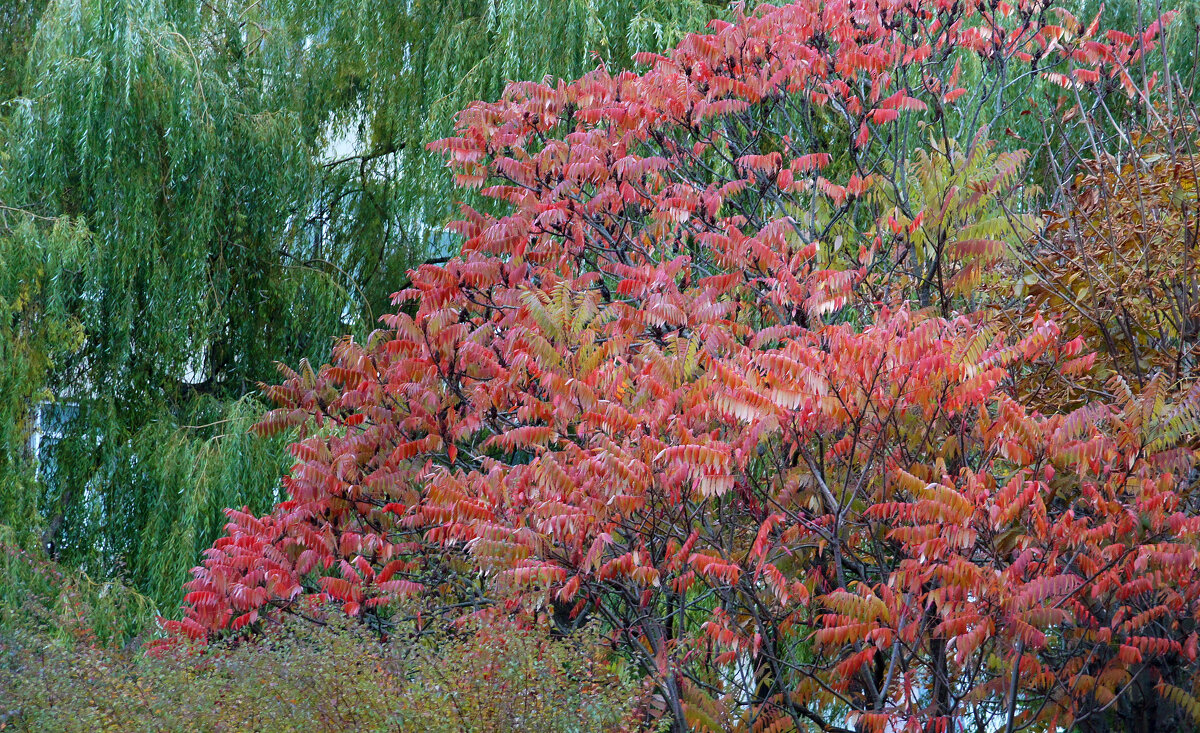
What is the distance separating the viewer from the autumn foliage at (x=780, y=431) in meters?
4.61

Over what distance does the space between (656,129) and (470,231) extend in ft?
4.17

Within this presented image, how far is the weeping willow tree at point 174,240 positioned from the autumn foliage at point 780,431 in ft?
6.11

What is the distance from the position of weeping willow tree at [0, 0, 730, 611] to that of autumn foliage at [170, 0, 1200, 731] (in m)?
1.86

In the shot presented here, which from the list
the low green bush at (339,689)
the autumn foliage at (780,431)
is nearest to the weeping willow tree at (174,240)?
the autumn foliage at (780,431)

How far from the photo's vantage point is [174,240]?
28.9 feet

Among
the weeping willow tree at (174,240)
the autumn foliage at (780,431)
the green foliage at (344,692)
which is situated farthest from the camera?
the weeping willow tree at (174,240)

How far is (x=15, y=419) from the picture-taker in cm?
792

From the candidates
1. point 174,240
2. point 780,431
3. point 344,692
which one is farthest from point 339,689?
point 174,240

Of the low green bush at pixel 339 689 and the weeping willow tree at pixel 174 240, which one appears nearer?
the low green bush at pixel 339 689

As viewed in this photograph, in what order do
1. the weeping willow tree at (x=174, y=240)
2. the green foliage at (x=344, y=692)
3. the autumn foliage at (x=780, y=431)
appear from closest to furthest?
the green foliage at (x=344, y=692)
the autumn foliage at (x=780, y=431)
the weeping willow tree at (x=174, y=240)

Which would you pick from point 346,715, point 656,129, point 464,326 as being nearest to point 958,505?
point 346,715

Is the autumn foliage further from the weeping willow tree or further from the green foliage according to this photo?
the weeping willow tree

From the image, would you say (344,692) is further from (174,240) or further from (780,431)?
(174,240)

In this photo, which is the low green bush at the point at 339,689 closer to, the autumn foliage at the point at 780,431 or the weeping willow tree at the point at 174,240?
the autumn foliage at the point at 780,431
